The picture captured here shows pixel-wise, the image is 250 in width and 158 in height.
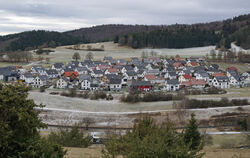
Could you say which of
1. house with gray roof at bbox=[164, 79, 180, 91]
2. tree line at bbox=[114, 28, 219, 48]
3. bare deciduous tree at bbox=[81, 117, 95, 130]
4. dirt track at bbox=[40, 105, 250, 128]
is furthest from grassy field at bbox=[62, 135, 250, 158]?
tree line at bbox=[114, 28, 219, 48]

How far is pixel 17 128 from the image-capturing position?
22.9 ft

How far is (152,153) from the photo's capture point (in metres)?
6.66

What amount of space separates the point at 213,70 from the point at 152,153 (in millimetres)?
44410

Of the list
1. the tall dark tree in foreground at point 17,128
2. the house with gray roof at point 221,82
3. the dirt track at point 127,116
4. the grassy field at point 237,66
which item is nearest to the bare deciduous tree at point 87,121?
the dirt track at point 127,116

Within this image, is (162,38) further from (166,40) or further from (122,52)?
(122,52)

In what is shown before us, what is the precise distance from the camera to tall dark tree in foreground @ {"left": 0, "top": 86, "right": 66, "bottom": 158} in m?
6.69

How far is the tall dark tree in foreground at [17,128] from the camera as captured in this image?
21.9 feet

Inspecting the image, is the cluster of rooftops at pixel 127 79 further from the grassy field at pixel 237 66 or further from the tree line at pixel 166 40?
the tree line at pixel 166 40

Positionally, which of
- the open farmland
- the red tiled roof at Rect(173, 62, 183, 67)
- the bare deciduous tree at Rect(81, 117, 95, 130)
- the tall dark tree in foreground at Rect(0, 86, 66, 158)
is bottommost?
the bare deciduous tree at Rect(81, 117, 95, 130)

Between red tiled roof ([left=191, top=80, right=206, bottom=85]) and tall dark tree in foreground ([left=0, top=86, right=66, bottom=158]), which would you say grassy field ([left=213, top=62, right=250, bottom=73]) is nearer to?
red tiled roof ([left=191, top=80, right=206, bottom=85])

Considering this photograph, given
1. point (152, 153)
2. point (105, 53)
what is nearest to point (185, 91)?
point (152, 153)

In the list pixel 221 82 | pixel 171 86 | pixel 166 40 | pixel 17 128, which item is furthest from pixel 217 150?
pixel 166 40

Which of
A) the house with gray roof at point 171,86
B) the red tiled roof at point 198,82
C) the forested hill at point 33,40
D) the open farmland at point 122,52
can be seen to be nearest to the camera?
the house with gray roof at point 171,86

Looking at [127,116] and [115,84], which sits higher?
[115,84]
